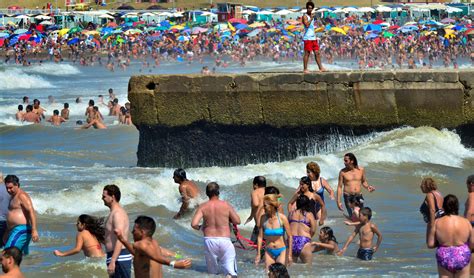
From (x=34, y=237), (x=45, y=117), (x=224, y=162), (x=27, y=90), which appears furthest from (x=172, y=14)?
(x=34, y=237)

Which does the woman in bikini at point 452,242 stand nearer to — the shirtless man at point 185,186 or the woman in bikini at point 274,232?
the woman in bikini at point 274,232

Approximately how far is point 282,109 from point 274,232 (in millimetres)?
7138

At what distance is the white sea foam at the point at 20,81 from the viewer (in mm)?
51344

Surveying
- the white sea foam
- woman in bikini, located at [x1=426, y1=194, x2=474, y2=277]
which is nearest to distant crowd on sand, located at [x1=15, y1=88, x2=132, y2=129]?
woman in bikini, located at [x1=426, y1=194, x2=474, y2=277]

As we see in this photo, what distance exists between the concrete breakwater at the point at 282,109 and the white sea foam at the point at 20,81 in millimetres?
33892

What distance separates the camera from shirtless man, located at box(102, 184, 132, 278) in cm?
875

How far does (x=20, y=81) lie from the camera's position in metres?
52.5

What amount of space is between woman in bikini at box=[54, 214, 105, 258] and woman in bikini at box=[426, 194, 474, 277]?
328cm

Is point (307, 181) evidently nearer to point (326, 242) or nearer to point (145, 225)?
point (326, 242)

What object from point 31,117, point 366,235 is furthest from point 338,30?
point 366,235

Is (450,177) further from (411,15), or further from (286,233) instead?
(411,15)

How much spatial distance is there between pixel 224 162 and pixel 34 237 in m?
7.29

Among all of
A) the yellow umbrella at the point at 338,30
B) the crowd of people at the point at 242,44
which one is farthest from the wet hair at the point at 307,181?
the yellow umbrella at the point at 338,30

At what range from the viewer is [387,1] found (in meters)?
96.6
